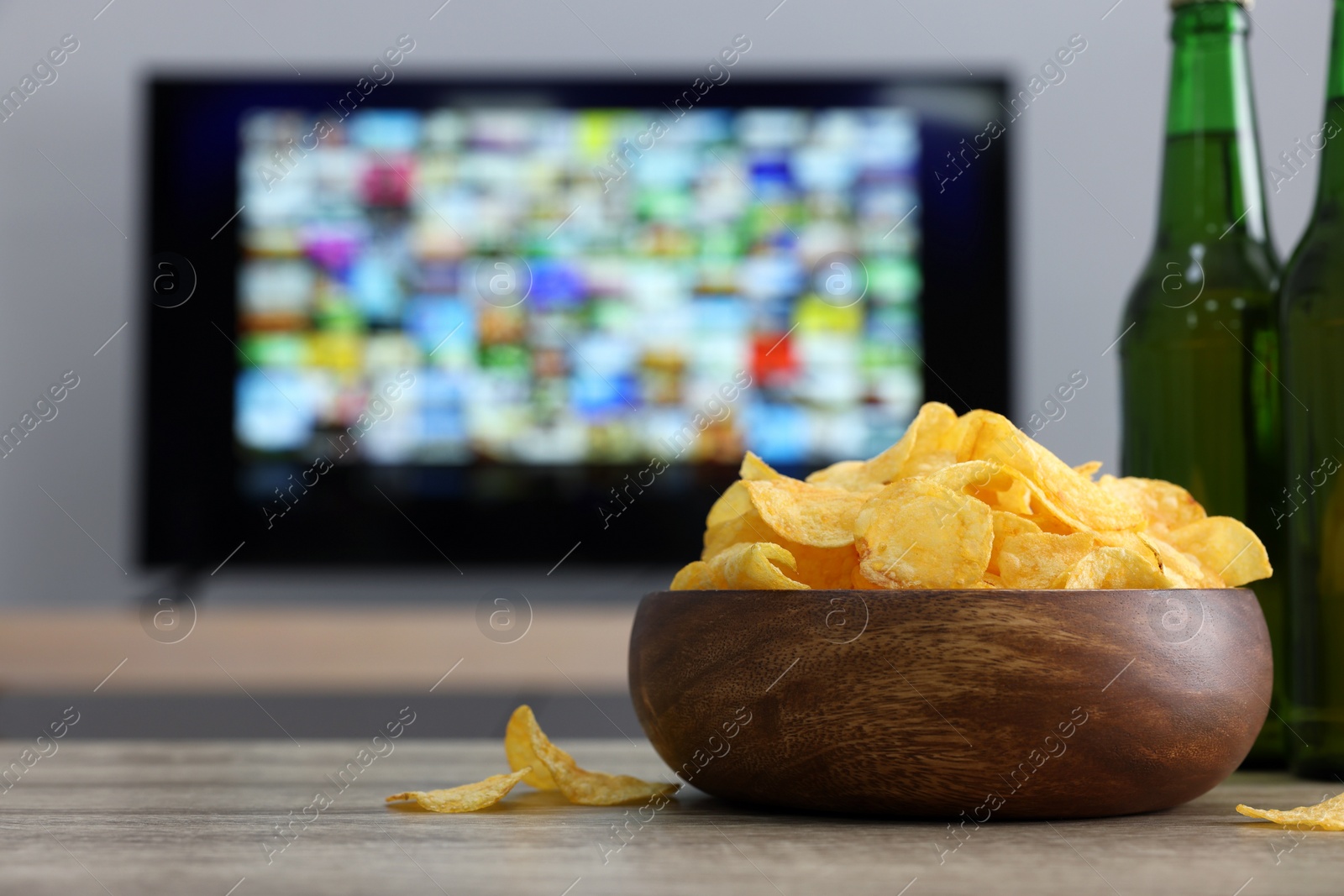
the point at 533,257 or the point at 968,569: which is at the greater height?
the point at 533,257

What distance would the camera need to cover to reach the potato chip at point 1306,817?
21.8 inches

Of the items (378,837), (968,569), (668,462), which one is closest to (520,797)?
(378,837)

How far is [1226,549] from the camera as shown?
0.63 m

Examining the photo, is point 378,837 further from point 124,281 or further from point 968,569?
point 124,281

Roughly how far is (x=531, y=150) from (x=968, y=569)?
2199 millimetres

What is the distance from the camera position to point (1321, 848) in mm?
514

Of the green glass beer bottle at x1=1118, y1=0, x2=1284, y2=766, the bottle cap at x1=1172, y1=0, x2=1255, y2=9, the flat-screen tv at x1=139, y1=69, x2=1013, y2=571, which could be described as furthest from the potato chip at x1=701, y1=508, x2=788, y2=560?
the flat-screen tv at x1=139, y1=69, x2=1013, y2=571

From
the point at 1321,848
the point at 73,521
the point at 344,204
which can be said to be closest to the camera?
Result: the point at 1321,848

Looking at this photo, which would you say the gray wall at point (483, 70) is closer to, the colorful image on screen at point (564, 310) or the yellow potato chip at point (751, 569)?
the colorful image on screen at point (564, 310)

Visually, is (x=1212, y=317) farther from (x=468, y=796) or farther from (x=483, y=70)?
(x=483, y=70)

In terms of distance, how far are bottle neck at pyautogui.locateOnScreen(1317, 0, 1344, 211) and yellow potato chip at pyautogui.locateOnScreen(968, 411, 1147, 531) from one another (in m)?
0.27

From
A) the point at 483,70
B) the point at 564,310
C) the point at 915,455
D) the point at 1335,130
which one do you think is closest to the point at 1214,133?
the point at 1335,130

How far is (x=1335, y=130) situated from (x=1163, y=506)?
276 millimetres

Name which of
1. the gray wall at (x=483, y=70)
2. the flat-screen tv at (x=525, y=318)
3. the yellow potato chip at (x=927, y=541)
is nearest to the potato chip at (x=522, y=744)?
the yellow potato chip at (x=927, y=541)
